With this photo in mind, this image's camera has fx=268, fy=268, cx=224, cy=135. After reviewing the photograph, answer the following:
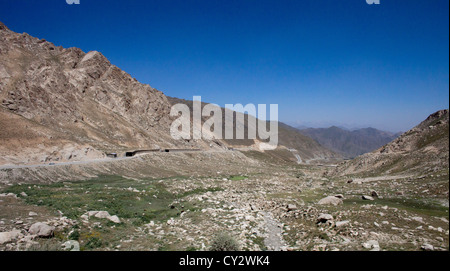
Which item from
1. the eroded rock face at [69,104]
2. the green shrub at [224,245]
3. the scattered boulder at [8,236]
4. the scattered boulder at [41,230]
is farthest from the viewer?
the eroded rock face at [69,104]

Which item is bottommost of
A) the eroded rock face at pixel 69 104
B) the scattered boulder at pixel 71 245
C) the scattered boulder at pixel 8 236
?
the scattered boulder at pixel 71 245

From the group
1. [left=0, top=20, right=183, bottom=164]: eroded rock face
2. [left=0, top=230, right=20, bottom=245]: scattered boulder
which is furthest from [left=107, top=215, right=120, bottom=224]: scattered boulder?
[left=0, top=20, right=183, bottom=164]: eroded rock face

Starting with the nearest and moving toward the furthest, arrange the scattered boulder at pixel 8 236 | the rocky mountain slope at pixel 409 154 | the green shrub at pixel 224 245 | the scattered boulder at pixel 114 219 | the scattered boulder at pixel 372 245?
the scattered boulder at pixel 372 245
the scattered boulder at pixel 8 236
the green shrub at pixel 224 245
the scattered boulder at pixel 114 219
the rocky mountain slope at pixel 409 154

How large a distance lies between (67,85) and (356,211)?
70526 mm

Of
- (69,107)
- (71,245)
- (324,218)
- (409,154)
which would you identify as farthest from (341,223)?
Result: (69,107)

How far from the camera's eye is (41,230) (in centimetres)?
1130

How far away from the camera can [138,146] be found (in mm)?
67500

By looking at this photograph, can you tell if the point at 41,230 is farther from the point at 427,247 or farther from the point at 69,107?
the point at 69,107

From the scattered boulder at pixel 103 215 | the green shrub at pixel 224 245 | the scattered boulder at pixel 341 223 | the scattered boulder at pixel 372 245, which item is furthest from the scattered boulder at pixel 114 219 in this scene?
the scattered boulder at pixel 372 245

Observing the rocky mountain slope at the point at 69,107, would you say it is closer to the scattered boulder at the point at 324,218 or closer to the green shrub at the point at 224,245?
the green shrub at the point at 224,245

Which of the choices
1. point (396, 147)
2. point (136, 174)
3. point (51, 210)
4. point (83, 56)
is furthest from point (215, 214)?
point (83, 56)

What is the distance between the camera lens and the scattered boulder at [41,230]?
11211 millimetres

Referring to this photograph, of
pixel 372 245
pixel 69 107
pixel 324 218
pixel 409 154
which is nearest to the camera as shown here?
pixel 372 245

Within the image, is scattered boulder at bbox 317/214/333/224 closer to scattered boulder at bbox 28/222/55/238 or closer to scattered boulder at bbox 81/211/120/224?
scattered boulder at bbox 81/211/120/224
